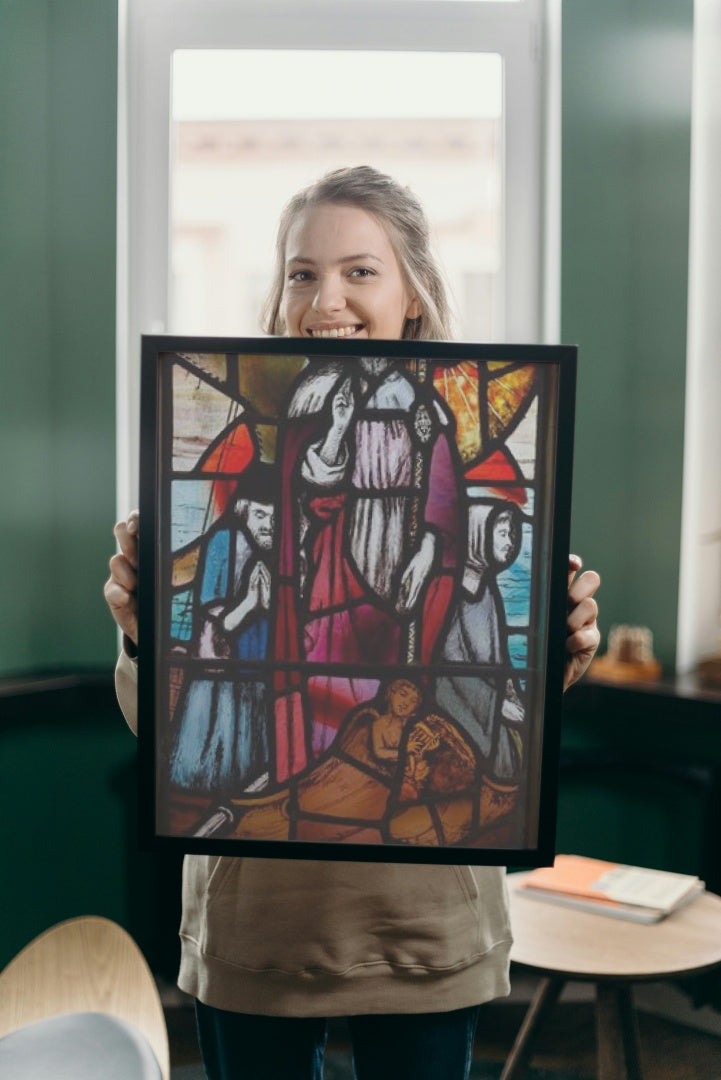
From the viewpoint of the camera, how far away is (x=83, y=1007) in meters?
0.86

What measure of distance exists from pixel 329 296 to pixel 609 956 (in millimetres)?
1141

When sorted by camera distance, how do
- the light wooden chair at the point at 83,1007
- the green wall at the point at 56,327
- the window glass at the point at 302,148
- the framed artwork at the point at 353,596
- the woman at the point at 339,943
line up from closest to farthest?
the light wooden chair at the point at 83,1007 < the framed artwork at the point at 353,596 < the woman at the point at 339,943 < the green wall at the point at 56,327 < the window glass at the point at 302,148

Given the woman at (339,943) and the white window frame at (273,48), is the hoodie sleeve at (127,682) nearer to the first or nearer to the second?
the woman at (339,943)

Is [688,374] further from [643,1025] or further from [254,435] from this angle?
[254,435]

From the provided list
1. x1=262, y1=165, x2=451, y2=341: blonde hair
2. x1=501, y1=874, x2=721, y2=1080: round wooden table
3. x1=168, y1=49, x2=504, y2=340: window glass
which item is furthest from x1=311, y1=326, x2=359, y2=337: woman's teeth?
x1=168, y1=49, x2=504, y2=340: window glass

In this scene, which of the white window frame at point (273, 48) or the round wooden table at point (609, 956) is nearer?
the round wooden table at point (609, 956)

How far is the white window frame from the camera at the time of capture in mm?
2510

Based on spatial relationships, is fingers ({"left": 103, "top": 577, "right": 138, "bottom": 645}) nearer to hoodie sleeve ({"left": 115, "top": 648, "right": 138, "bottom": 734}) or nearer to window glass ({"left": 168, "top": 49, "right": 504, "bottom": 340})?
hoodie sleeve ({"left": 115, "top": 648, "right": 138, "bottom": 734})

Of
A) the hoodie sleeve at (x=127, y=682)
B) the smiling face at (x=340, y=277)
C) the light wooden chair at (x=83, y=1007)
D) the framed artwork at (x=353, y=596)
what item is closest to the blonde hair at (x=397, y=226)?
the smiling face at (x=340, y=277)

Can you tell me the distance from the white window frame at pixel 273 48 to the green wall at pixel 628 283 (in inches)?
2.5

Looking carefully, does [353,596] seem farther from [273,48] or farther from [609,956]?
[273,48]

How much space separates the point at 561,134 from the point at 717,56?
39cm

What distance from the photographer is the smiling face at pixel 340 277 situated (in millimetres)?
1082

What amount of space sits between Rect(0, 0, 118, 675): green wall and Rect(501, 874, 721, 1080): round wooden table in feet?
4.15
